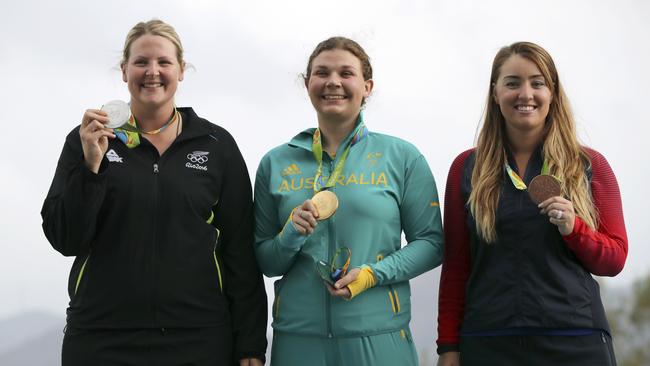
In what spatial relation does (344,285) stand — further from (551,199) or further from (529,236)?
(551,199)

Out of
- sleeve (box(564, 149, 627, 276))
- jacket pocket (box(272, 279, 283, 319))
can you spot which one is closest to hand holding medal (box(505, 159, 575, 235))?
sleeve (box(564, 149, 627, 276))

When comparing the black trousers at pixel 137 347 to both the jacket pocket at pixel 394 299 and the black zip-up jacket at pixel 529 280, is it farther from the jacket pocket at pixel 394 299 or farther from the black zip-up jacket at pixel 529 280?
the black zip-up jacket at pixel 529 280

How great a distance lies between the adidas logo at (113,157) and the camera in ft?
13.0

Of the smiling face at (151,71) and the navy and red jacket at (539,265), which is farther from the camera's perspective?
the smiling face at (151,71)

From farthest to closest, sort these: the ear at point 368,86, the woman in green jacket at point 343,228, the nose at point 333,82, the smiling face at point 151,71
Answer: the ear at point 368,86
the nose at point 333,82
the smiling face at point 151,71
the woman in green jacket at point 343,228

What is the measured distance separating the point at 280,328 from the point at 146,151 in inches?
51.3

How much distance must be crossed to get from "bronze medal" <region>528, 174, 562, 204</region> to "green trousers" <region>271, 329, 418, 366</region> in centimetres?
109

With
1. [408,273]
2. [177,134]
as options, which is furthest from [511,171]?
[177,134]

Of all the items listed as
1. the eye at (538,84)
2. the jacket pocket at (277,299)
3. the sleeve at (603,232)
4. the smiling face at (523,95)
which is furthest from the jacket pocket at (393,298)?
the eye at (538,84)

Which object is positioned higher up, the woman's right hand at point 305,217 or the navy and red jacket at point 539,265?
the woman's right hand at point 305,217

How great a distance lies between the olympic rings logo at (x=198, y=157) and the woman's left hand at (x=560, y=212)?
1.95 m

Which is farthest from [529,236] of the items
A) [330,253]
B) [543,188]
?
[330,253]

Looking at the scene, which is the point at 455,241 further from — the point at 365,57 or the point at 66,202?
the point at 66,202

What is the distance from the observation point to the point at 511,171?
4.03 m
